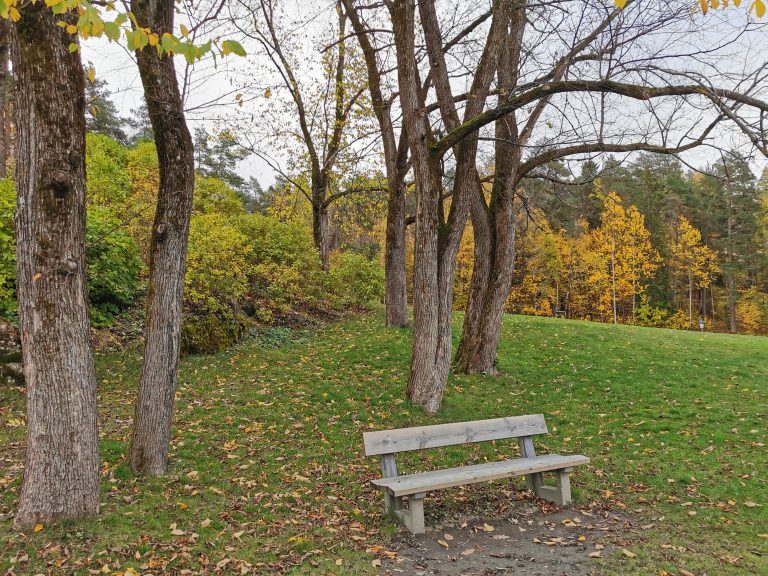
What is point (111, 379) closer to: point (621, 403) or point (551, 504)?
point (551, 504)

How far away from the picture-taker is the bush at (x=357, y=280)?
50.4 feet

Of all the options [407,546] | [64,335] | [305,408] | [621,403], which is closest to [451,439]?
[407,546]

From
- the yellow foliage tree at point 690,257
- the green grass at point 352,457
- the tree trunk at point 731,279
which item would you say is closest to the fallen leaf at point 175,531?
the green grass at point 352,457

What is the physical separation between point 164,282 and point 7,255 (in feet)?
15.4

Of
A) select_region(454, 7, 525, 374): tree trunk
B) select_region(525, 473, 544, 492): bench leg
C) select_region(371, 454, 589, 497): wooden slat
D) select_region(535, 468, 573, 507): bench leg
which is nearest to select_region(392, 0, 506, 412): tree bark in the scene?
select_region(454, 7, 525, 374): tree trunk

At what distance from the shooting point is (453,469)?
189 inches

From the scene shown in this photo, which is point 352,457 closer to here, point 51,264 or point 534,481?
point 534,481

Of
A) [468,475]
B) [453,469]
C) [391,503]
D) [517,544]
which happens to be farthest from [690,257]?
[391,503]

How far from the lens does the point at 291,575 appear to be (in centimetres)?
349

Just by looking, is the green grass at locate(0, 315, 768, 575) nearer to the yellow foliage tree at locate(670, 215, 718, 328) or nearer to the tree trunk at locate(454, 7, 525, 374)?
the tree trunk at locate(454, 7, 525, 374)

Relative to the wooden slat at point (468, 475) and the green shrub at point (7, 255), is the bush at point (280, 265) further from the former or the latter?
the wooden slat at point (468, 475)

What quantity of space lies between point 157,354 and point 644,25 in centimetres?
685

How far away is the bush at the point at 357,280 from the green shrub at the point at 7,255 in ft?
27.2

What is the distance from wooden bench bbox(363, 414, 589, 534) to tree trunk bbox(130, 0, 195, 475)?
2.11m
